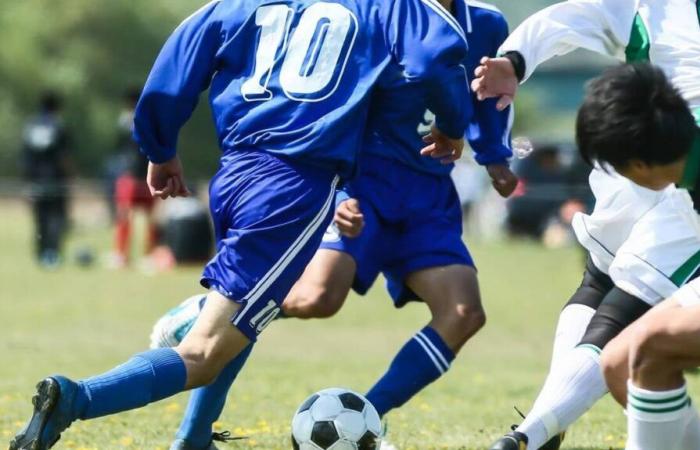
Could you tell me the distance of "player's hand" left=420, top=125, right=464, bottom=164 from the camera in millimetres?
5702

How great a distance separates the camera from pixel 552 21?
5.40 metres

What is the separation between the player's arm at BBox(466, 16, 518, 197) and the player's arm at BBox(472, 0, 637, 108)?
897mm

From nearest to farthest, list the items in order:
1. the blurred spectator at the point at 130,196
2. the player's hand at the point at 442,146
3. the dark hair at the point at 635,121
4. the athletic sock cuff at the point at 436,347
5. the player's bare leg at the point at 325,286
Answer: the dark hair at the point at 635,121
the player's hand at the point at 442,146
the athletic sock cuff at the point at 436,347
the player's bare leg at the point at 325,286
the blurred spectator at the point at 130,196

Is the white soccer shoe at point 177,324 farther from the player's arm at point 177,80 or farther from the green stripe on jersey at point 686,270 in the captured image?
the green stripe on jersey at point 686,270

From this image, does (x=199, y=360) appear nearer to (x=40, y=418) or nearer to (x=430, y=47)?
(x=40, y=418)

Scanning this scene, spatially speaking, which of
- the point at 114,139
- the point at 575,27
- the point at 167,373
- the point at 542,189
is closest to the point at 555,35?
the point at 575,27

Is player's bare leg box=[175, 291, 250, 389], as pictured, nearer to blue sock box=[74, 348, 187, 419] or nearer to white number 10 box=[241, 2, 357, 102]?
blue sock box=[74, 348, 187, 419]

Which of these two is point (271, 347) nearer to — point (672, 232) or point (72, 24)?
point (672, 232)

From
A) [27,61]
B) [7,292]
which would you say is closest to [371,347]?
[7,292]

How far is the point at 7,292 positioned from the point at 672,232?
11.9m

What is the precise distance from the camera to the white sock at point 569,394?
17.1 feet

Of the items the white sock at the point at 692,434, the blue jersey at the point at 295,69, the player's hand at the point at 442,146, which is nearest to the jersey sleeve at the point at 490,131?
the player's hand at the point at 442,146

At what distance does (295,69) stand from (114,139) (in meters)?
Answer: 38.3

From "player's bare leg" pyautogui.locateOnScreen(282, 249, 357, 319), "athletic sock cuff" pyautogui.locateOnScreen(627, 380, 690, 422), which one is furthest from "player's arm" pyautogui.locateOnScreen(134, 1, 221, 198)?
"athletic sock cuff" pyautogui.locateOnScreen(627, 380, 690, 422)
